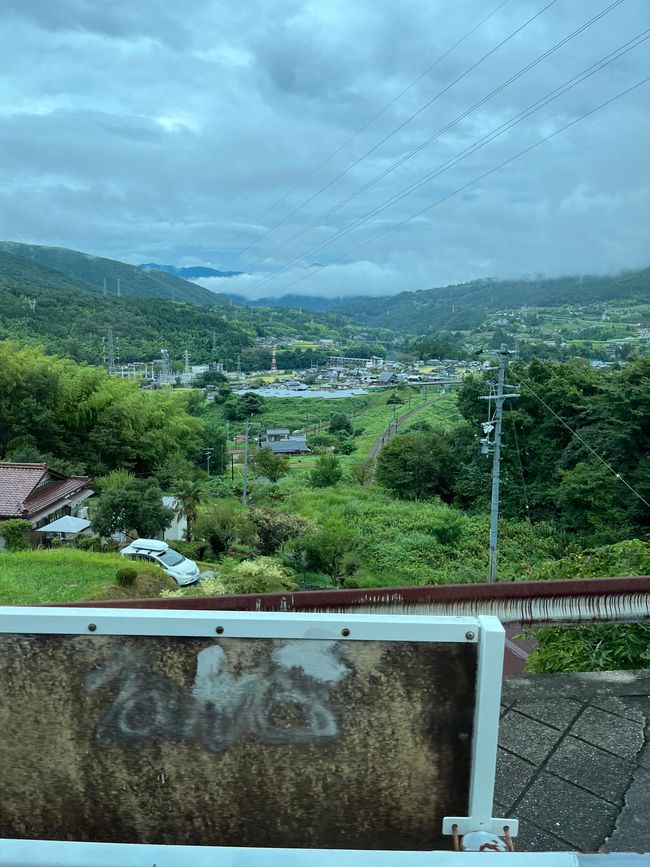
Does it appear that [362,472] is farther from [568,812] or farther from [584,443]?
[568,812]

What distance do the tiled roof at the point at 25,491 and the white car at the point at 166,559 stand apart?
3.38 meters

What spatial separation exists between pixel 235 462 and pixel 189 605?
2962 centimetres

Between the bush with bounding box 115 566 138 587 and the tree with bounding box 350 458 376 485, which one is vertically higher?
the bush with bounding box 115 566 138 587

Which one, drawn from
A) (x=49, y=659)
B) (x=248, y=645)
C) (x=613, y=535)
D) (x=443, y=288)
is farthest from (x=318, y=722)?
(x=443, y=288)

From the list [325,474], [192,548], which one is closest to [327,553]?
[192,548]

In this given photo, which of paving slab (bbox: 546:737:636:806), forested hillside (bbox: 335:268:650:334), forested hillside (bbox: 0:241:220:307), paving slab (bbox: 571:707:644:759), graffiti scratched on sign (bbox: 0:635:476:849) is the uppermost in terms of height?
forested hillside (bbox: 0:241:220:307)

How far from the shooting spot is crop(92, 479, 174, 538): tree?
12.5 meters

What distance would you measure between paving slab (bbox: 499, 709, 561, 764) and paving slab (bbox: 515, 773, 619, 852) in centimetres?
8

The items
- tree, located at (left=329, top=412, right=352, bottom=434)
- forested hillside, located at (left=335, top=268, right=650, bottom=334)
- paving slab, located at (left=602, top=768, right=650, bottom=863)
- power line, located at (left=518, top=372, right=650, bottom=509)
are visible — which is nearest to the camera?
paving slab, located at (left=602, top=768, right=650, bottom=863)

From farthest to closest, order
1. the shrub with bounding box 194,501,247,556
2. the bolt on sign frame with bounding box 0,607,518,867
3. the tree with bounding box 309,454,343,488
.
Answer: the tree with bounding box 309,454,343,488, the shrub with bounding box 194,501,247,556, the bolt on sign frame with bounding box 0,607,518,867

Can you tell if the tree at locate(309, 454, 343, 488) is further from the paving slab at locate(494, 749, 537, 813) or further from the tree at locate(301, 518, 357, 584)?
the paving slab at locate(494, 749, 537, 813)

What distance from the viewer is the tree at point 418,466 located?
67.5 ft

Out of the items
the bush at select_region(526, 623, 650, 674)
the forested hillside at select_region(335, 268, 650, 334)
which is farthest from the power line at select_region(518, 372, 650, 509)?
the forested hillside at select_region(335, 268, 650, 334)

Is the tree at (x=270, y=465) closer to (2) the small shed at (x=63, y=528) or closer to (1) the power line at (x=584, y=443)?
(1) the power line at (x=584, y=443)
